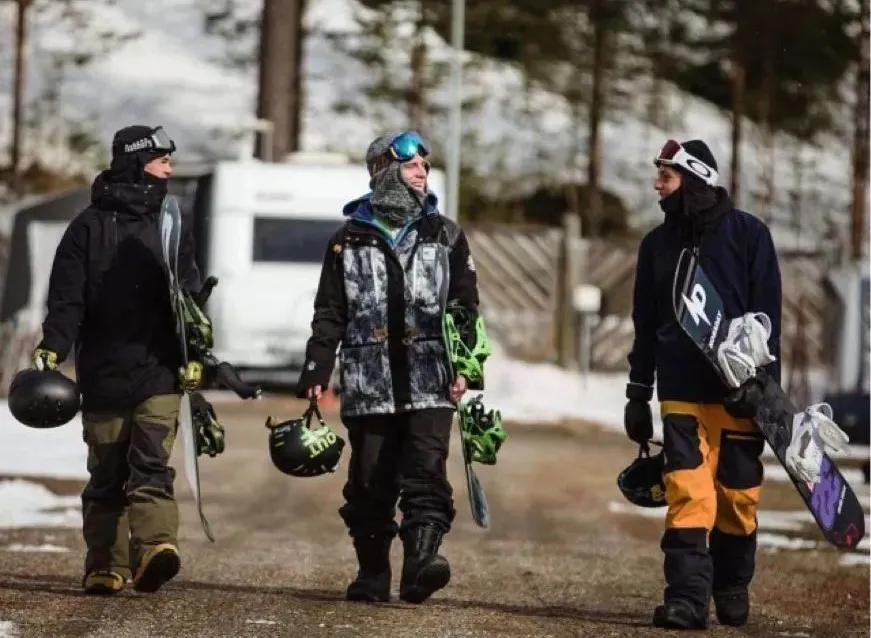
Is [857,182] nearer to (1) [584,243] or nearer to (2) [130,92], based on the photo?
(1) [584,243]

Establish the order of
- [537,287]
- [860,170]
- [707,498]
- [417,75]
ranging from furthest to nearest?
[417,75] < [860,170] < [537,287] < [707,498]

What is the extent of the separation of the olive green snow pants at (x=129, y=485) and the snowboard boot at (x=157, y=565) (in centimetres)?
5

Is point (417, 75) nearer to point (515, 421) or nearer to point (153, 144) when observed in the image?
point (515, 421)

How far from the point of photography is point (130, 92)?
71438mm

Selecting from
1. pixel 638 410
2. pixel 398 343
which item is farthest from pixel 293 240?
pixel 638 410

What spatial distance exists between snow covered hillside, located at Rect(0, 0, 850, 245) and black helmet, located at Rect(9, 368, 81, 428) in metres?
30.2

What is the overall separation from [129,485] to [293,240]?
15175 mm

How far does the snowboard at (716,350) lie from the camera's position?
7883 mm

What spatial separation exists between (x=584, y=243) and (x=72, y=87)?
35.8 meters

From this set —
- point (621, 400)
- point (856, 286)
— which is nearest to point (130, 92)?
point (621, 400)

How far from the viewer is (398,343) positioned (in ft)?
26.8

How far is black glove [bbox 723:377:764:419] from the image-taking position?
25.5ft

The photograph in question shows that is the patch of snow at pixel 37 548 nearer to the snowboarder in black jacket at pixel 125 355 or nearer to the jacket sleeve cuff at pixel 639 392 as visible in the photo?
the snowboarder in black jacket at pixel 125 355

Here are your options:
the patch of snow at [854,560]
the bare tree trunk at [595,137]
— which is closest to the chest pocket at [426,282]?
the patch of snow at [854,560]
